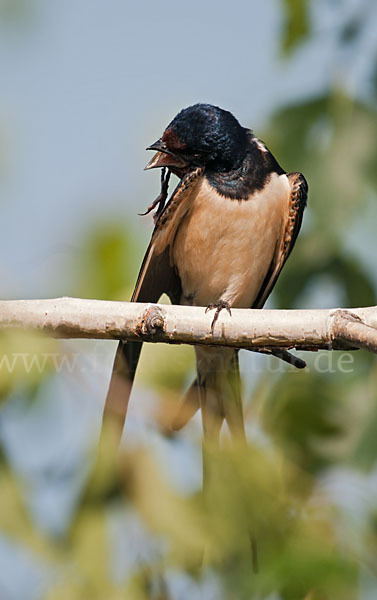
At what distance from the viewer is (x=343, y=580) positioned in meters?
1.46

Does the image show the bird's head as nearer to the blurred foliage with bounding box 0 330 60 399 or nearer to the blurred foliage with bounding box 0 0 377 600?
the blurred foliage with bounding box 0 0 377 600

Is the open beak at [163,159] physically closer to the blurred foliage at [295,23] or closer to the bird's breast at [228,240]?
the bird's breast at [228,240]

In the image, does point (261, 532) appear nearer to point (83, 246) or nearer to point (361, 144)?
point (83, 246)

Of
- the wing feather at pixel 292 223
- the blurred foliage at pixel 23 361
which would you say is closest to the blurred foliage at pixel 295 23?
the wing feather at pixel 292 223

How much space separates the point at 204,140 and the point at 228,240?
1.04 ft

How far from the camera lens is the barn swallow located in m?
2.81

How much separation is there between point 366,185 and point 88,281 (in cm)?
98

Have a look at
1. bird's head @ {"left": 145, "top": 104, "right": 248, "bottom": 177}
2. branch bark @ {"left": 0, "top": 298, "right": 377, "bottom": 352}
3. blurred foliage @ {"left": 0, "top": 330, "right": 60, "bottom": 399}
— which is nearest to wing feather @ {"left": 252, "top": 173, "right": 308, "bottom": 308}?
bird's head @ {"left": 145, "top": 104, "right": 248, "bottom": 177}

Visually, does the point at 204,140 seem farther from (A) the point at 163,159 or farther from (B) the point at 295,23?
(B) the point at 295,23

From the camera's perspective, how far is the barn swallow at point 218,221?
9.22ft

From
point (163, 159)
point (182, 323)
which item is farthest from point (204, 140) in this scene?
point (182, 323)

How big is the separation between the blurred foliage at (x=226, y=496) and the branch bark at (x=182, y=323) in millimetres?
42

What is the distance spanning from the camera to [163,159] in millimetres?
2762

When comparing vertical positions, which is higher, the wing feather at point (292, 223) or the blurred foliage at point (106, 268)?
the blurred foliage at point (106, 268)
